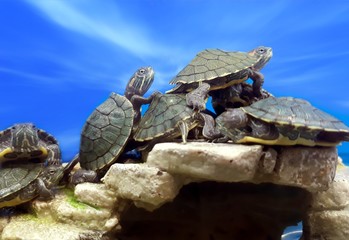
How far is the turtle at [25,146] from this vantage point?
12.5 ft

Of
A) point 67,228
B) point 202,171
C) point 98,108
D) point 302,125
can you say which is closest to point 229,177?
point 202,171

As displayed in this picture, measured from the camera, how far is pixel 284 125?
2.86 m

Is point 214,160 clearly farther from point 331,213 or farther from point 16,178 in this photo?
point 16,178

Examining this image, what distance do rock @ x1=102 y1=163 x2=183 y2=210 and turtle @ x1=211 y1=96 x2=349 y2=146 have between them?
64 cm

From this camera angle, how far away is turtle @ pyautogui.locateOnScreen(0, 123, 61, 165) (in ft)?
12.5

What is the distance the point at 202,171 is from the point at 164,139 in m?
0.96

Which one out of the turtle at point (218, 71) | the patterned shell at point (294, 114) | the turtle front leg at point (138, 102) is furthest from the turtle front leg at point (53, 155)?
the patterned shell at point (294, 114)

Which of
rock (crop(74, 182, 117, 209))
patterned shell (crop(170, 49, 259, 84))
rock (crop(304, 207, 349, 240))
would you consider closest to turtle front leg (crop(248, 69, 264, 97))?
patterned shell (crop(170, 49, 259, 84))

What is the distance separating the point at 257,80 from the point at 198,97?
0.84 m

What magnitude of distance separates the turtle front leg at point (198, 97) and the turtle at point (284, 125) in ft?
1.63

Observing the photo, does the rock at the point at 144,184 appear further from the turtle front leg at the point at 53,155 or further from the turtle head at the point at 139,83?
the turtle head at the point at 139,83

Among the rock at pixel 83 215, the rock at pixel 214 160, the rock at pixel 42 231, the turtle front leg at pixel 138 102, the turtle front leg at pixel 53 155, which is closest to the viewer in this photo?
Answer: the rock at pixel 214 160

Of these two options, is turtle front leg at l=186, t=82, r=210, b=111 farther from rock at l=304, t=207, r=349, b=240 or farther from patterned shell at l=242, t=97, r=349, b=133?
rock at l=304, t=207, r=349, b=240

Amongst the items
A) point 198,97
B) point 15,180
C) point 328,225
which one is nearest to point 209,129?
point 198,97
